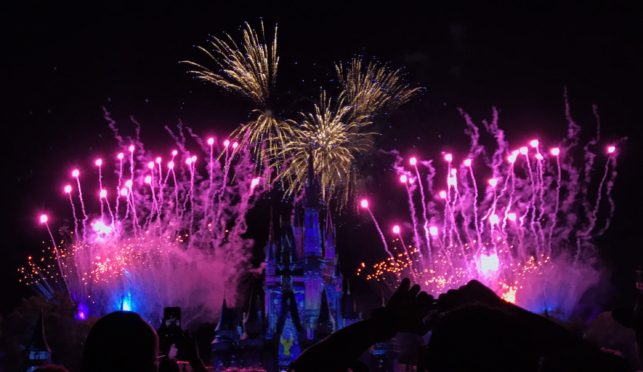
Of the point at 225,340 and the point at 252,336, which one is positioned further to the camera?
the point at 252,336

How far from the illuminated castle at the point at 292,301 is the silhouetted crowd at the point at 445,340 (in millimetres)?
68026

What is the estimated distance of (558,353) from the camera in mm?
3221

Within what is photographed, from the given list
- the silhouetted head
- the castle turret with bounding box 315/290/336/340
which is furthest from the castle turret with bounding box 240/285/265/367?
the silhouetted head

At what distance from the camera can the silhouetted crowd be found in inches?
107

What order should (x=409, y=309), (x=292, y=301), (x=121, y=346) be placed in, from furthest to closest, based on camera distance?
(x=292, y=301) < (x=121, y=346) < (x=409, y=309)

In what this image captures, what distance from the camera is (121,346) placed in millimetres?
3494

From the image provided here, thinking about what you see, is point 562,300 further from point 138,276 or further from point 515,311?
point 515,311

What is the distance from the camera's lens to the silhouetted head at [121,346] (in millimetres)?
3482

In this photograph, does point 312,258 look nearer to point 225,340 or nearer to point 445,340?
point 225,340

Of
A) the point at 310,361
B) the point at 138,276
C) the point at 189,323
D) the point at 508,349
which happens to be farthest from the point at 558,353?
the point at 189,323

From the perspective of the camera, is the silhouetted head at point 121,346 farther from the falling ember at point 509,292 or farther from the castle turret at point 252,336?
the castle turret at point 252,336

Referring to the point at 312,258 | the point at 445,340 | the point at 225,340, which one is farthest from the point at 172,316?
the point at 312,258

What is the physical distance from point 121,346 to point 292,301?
74.6m

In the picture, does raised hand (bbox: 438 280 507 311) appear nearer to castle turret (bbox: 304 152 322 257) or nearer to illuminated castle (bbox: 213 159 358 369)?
illuminated castle (bbox: 213 159 358 369)
